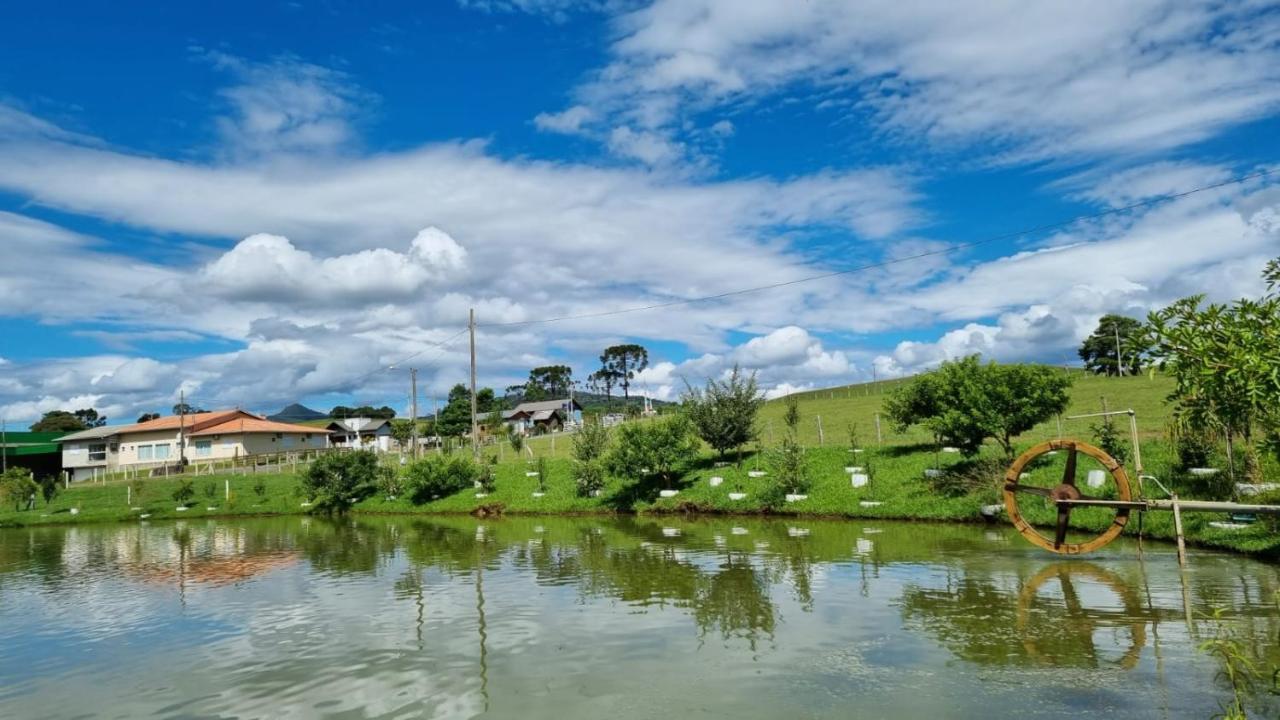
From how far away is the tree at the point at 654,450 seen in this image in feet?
111

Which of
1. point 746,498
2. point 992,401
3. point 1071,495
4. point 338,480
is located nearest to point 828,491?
point 746,498

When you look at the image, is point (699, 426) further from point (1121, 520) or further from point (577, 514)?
point (1121, 520)

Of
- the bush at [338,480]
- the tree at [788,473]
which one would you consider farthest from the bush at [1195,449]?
the bush at [338,480]

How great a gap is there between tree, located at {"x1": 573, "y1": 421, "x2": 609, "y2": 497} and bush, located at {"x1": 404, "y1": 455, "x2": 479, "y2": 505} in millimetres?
7014

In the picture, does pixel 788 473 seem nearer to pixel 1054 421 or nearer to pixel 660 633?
pixel 1054 421

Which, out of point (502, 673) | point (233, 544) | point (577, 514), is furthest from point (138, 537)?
point (502, 673)

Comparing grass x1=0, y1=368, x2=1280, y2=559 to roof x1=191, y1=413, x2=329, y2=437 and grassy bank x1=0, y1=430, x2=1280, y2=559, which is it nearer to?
grassy bank x1=0, y1=430, x2=1280, y2=559

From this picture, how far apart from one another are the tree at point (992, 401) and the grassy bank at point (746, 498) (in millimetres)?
1367

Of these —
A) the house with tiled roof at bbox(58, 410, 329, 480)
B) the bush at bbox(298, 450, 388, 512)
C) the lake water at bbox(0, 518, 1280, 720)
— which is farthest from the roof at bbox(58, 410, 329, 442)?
the lake water at bbox(0, 518, 1280, 720)

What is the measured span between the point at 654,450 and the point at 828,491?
8141mm

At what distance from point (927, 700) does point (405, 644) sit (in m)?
8.29

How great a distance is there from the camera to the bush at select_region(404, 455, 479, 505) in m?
41.2

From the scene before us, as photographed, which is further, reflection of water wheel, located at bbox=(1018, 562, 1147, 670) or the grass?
the grass

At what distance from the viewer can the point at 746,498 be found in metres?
31.3
